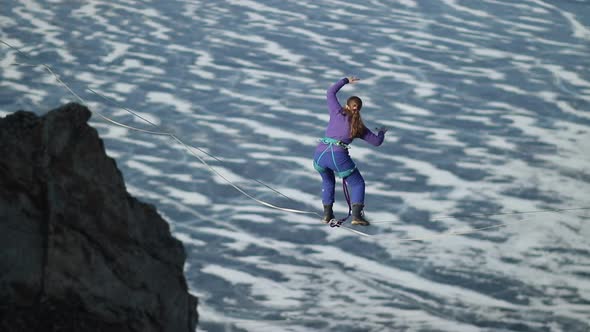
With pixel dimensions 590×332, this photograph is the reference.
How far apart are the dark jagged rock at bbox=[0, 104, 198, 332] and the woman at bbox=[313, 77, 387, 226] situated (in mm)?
2909

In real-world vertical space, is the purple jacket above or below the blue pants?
above

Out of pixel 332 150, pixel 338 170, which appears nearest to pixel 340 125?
pixel 332 150

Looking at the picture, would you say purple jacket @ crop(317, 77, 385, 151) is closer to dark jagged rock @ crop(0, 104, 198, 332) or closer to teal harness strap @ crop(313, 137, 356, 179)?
teal harness strap @ crop(313, 137, 356, 179)

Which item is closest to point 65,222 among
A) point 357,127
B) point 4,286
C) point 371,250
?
point 4,286

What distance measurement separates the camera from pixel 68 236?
959cm

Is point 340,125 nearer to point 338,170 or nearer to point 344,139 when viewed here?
point 344,139

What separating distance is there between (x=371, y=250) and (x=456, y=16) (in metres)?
13.0

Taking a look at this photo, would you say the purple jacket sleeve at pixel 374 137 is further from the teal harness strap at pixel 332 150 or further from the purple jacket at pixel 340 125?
the teal harness strap at pixel 332 150

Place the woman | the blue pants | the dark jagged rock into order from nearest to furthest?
the dark jagged rock, the woman, the blue pants

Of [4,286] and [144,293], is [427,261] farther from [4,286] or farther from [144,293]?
[4,286]

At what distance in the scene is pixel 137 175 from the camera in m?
18.4

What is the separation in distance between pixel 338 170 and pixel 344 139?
367 mm

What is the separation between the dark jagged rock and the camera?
9336 millimetres

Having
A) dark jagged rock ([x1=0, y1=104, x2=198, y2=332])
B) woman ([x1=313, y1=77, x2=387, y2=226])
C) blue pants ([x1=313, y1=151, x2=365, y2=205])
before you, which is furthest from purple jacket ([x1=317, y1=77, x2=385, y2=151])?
dark jagged rock ([x1=0, y1=104, x2=198, y2=332])
